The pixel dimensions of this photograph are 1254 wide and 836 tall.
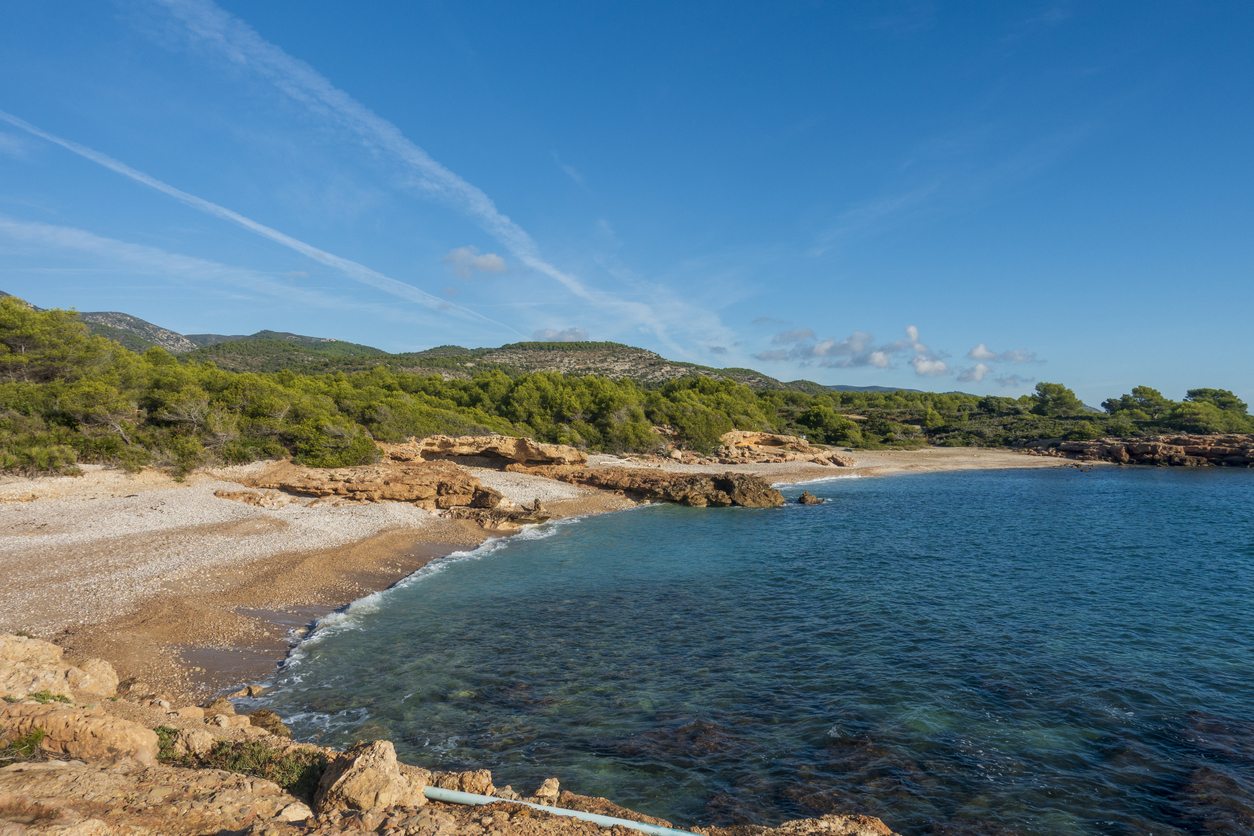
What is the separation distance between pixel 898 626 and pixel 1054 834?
6995mm

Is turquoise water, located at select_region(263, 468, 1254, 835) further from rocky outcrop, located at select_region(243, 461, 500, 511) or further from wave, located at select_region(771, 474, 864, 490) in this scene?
wave, located at select_region(771, 474, 864, 490)

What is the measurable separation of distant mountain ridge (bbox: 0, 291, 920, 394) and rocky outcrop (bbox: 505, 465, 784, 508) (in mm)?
52579

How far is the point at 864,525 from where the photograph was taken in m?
26.6

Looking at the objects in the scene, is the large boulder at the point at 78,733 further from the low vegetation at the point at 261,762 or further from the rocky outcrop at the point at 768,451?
the rocky outcrop at the point at 768,451

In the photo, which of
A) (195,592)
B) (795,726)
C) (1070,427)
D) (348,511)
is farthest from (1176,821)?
(1070,427)

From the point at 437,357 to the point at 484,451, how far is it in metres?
80.9

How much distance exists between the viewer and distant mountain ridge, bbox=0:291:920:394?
8908 centimetres

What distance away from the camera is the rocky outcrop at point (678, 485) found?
31625mm

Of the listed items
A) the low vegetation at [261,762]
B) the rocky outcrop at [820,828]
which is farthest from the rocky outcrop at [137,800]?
the rocky outcrop at [820,828]

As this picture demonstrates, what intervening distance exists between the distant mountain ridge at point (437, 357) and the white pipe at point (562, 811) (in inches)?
3073

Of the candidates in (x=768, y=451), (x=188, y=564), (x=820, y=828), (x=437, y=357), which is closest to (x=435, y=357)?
(x=437, y=357)

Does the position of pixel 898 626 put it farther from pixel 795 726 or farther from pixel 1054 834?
pixel 1054 834

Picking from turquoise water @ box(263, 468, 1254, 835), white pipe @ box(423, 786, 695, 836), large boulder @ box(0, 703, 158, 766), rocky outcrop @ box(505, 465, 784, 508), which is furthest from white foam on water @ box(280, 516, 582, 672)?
rocky outcrop @ box(505, 465, 784, 508)

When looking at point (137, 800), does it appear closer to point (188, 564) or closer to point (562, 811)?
point (562, 811)
